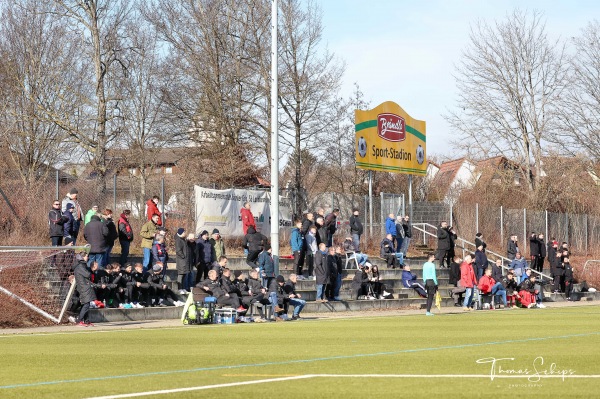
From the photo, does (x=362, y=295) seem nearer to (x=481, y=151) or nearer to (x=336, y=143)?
(x=336, y=143)

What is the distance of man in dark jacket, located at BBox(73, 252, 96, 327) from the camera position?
21.7 meters

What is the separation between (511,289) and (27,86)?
22.9 metres

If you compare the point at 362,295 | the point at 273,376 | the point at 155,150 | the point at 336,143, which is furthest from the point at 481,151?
the point at 273,376

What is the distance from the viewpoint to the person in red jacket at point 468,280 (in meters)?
30.9

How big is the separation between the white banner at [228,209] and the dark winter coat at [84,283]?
10357mm

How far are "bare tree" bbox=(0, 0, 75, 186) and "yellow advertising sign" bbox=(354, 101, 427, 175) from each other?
517 inches

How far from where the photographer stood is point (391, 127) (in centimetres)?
4284

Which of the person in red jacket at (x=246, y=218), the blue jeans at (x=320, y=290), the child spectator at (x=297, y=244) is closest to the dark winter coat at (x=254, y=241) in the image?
the person in red jacket at (x=246, y=218)

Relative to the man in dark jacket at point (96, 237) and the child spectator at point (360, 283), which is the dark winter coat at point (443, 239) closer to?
the child spectator at point (360, 283)

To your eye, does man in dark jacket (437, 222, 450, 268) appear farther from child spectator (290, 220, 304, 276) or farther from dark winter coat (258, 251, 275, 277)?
dark winter coat (258, 251, 275, 277)

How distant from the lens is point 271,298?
2486 cm

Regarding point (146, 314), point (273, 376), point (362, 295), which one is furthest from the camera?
point (362, 295)
